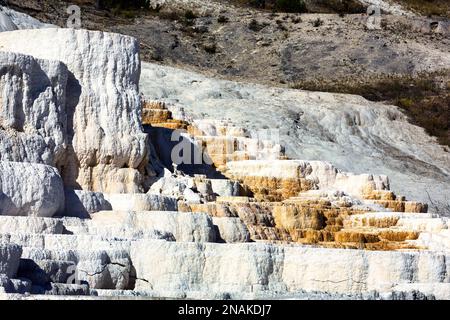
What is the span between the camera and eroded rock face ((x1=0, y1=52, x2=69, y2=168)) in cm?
2319

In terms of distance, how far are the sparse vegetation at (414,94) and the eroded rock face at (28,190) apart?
21687 mm

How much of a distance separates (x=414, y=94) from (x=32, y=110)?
2450 centimetres

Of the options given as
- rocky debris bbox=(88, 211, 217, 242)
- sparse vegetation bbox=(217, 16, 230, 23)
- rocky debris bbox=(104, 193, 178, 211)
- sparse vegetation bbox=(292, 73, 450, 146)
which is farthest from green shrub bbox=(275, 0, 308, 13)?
rocky debris bbox=(88, 211, 217, 242)

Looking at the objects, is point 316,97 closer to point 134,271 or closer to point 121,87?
point 121,87

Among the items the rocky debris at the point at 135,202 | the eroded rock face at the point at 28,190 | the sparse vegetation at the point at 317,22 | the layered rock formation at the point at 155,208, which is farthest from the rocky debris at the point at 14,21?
the eroded rock face at the point at 28,190

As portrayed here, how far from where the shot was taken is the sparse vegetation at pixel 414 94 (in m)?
43.2

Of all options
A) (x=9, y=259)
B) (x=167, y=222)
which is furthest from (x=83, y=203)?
(x=9, y=259)

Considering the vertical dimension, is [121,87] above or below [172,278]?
above

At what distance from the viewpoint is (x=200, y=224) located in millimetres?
22406

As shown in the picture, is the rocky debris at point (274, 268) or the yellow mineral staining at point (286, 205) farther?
the yellow mineral staining at point (286, 205)

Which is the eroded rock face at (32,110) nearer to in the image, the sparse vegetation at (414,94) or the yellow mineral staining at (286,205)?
the yellow mineral staining at (286,205)

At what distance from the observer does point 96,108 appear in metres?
25.3

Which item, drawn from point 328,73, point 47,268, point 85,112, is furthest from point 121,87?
point 328,73
